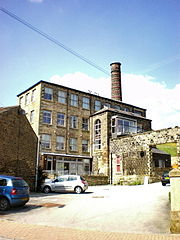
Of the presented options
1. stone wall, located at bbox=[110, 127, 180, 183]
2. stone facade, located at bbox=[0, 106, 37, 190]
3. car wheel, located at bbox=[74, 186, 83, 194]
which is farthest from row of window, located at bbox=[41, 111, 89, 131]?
car wheel, located at bbox=[74, 186, 83, 194]

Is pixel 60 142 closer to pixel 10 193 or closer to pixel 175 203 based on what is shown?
pixel 10 193

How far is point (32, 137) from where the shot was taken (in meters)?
22.9

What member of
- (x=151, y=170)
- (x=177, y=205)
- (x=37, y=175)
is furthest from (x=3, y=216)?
(x=151, y=170)

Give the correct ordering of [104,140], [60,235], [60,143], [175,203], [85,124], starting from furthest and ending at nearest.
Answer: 1. [85,124]
2. [104,140]
3. [60,143]
4. [175,203]
5. [60,235]

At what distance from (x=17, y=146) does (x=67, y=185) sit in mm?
5333

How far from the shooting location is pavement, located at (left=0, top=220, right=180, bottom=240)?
23.8 ft

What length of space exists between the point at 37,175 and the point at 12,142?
14.8ft

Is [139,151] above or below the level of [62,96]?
below

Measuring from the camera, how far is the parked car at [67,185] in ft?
66.8

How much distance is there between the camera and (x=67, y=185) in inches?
813

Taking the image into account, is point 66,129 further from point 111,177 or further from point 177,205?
point 177,205

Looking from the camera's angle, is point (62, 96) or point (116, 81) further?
point (116, 81)

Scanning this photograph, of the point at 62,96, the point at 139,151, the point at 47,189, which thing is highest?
the point at 62,96

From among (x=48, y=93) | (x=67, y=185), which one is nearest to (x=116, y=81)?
(x=48, y=93)
